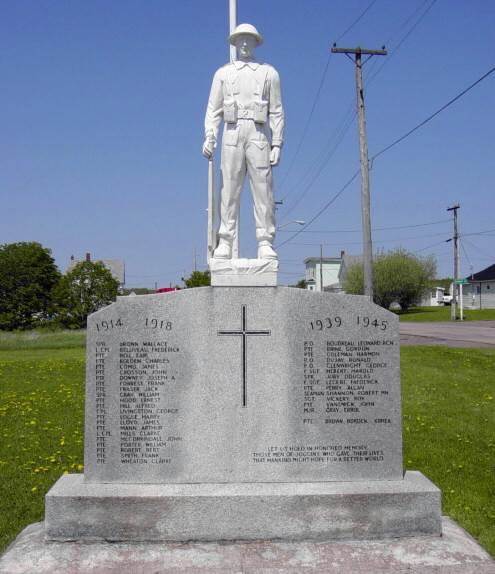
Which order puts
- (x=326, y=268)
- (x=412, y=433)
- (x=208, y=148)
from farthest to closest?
(x=326, y=268) → (x=412, y=433) → (x=208, y=148)

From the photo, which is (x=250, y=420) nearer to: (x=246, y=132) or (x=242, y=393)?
(x=242, y=393)

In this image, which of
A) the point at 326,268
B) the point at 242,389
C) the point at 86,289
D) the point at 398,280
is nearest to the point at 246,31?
the point at 242,389

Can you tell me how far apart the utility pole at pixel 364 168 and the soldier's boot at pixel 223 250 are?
610 inches

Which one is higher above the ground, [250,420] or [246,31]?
[246,31]

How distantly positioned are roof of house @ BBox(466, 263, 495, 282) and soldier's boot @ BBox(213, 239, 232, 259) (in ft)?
216

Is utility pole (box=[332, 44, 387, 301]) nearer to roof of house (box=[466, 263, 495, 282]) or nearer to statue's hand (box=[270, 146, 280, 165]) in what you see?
statue's hand (box=[270, 146, 280, 165])

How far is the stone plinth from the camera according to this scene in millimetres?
5453

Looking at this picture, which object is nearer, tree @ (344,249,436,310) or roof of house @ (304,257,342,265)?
tree @ (344,249,436,310)

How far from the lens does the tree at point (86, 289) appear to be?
1425 inches

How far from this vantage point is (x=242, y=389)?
5.34 meters

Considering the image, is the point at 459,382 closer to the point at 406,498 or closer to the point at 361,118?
the point at 406,498

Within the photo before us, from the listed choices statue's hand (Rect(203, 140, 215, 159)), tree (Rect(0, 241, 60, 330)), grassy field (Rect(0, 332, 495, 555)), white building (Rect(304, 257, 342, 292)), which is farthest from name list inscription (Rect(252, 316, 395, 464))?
white building (Rect(304, 257, 342, 292))

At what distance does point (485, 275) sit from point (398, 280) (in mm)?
14022

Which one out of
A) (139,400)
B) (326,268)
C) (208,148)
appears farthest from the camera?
(326,268)
